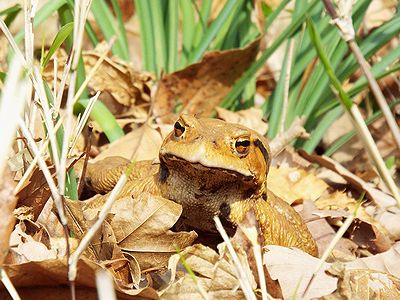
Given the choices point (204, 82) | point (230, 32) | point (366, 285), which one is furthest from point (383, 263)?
point (230, 32)

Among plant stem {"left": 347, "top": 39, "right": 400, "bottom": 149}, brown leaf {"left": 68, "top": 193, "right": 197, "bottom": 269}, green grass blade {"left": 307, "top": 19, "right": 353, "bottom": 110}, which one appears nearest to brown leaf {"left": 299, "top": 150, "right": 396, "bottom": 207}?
brown leaf {"left": 68, "top": 193, "right": 197, "bottom": 269}

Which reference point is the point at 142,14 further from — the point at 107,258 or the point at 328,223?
the point at 107,258

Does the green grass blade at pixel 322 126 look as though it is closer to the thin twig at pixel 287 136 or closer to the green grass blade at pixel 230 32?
the thin twig at pixel 287 136

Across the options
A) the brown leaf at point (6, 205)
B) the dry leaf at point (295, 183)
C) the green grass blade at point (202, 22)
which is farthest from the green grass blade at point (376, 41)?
the brown leaf at point (6, 205)

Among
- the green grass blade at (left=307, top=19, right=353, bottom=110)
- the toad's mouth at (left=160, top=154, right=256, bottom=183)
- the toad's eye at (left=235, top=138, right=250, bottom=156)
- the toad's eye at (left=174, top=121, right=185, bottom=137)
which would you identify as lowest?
the toad's mouth at (left=160, top=154, right=256, bottom=183)

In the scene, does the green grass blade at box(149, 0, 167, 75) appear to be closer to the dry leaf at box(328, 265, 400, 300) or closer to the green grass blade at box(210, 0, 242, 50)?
the green grass blade at box(210, 0, 242, 50)
